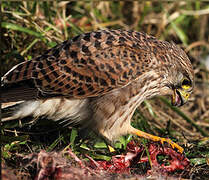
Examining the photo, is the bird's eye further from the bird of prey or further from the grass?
the grass

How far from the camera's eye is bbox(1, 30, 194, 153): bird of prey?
11.9ft

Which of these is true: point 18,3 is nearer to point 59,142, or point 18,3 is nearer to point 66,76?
point 66,76

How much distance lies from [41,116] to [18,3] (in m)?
1.81

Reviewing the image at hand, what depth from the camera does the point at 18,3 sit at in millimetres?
4906

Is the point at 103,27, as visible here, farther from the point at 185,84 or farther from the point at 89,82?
the point at 89,82

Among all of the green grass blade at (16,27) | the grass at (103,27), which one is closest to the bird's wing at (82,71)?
the grass at (103,27)

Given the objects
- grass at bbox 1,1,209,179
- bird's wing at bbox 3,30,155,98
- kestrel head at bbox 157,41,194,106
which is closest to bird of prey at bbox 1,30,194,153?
bird's wing at bbox 3,30,155,98

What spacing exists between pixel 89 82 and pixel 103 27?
231cm

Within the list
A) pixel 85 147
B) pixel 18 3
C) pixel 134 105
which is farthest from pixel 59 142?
pixel 18 3

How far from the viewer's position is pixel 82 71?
3.65m

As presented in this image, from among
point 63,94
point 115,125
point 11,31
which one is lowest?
point 115,125

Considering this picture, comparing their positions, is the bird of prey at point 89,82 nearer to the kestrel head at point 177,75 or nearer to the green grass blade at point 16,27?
the kestrel head at point 177,75

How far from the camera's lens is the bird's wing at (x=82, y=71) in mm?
3637

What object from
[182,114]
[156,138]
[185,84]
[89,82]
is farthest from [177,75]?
[89,82]
